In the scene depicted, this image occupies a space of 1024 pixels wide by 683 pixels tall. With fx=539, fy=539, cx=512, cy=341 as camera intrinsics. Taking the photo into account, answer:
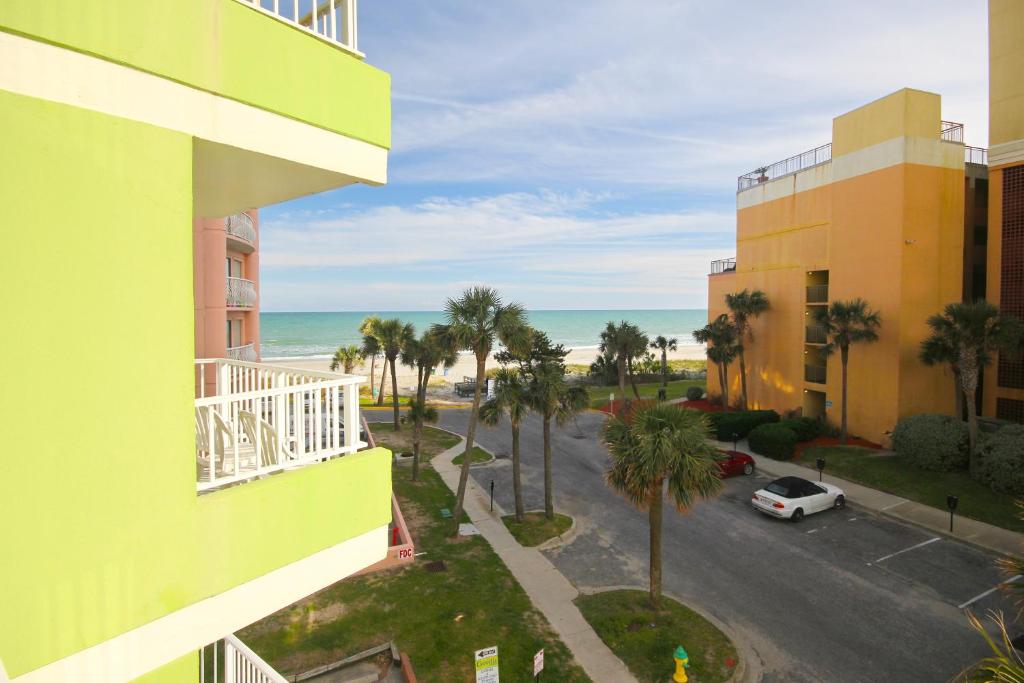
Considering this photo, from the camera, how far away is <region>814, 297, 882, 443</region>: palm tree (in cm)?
2728

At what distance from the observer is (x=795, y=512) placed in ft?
62.6

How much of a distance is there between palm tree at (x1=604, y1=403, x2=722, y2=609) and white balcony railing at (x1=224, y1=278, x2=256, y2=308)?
531 inches

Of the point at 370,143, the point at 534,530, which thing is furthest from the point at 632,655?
the point at 370,143

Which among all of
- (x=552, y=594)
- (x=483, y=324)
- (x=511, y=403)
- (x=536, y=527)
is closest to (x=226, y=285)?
(x=483, y=324)

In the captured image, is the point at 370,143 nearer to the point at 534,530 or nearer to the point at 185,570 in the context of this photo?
the point at 185,570

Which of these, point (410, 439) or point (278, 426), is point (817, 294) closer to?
point (410, 439)

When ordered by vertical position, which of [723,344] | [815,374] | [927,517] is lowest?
[927,517]

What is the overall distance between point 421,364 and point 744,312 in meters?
21.9

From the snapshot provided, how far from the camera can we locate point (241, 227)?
18.3 m

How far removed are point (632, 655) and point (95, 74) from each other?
13.1 metres

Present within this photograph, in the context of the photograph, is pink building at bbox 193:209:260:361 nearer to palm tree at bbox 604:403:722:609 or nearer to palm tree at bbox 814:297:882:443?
palm tree at bbox 604:403:722:609

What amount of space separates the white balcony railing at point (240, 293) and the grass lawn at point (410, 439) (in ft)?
37.3

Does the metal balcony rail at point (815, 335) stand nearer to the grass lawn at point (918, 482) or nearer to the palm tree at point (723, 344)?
the palm tree at point (723, 344)

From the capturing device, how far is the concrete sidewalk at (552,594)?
11492 mm
